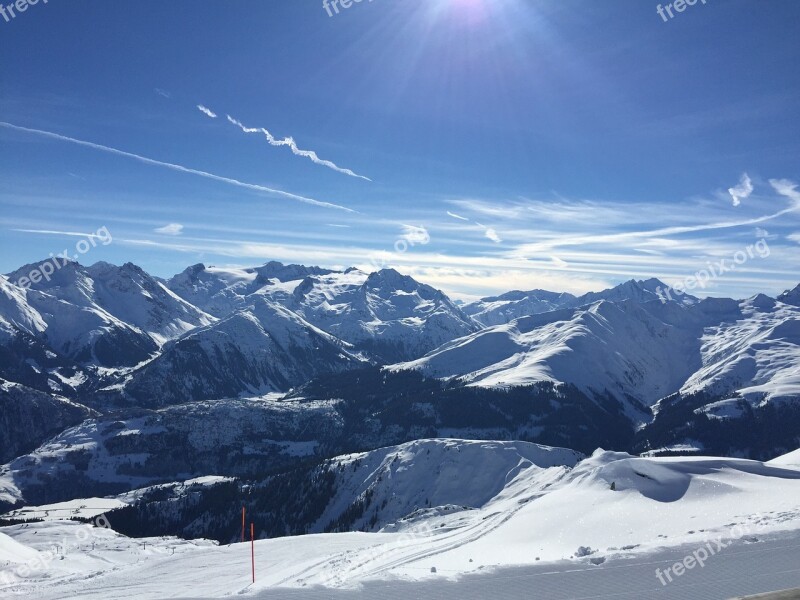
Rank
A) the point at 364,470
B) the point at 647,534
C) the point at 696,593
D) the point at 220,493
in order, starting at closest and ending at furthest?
1. the point at 696,593
2. the point at 647,534
3. the point at 364,470
4. the point at 220,493

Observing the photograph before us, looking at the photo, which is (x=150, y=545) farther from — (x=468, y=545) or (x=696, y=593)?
(x=696, y=593)

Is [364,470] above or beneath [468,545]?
beneath

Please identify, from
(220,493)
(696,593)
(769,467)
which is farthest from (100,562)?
(220,493)

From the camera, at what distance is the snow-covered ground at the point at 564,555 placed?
1109 inches

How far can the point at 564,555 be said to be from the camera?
34812 mm

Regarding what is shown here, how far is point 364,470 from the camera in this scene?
174m

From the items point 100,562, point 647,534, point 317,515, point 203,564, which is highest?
point 647,534

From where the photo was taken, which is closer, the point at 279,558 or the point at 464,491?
the point at 279,558

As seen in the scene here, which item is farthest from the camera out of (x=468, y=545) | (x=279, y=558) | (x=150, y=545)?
(x=150, y=545)

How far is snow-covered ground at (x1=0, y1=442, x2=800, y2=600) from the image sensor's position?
28.2 m

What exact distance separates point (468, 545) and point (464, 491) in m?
107

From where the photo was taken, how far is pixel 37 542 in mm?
118750

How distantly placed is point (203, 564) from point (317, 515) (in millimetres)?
111772

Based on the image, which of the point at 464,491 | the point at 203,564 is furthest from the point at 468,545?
the point at 464,491
